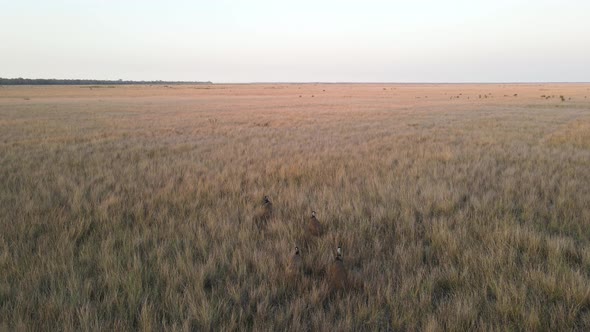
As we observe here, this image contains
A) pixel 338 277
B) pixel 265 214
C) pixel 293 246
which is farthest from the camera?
pixel 265 214

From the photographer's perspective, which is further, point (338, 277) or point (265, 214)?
point (265, 214)

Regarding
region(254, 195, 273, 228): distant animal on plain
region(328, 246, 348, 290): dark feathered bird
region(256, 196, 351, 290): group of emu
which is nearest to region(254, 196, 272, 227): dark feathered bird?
region(254, 195, 273, 228): distant animal on plain

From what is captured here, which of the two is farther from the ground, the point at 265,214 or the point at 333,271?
the point at 333,271

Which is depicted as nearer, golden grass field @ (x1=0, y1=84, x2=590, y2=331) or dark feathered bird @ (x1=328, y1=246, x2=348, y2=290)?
golden grass field @ (x1=0, y1=84, x2=590, y2=331)

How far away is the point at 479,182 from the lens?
5.97 metres

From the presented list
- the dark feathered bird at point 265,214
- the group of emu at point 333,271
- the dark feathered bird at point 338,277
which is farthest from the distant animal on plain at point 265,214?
the dark feathered bird at point 338,277

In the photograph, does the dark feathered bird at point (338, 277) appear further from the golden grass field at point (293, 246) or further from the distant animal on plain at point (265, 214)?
the distant animal on plain at point (265, 214)

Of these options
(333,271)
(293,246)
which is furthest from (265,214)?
(333,271)

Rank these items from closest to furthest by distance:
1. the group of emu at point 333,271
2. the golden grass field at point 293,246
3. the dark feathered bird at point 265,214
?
the golden grass field at point 293,246 → the group of emu at point 333,271 → the dark feathered bird at point 265,214

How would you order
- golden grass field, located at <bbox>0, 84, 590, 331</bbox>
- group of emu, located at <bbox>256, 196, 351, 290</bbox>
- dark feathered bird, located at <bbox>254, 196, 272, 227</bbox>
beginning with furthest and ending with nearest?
dark feathered bird, located at <bbox>254, 196, 272, 227</bbox> < group of emu, located at <bbox>256, 196, 351, 290</bbox> < golden grass field, located at <bbox>0, 84, 590, 331</bbox>

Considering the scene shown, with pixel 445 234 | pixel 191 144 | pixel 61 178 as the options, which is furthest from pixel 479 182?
pixel 191 144

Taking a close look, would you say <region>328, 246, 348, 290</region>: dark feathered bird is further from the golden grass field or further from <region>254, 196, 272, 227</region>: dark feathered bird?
<region>254, 196, 272, 227</region>: dark feathered bird

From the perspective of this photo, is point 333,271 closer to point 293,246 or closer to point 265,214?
point 293,246

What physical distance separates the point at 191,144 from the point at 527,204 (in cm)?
929
